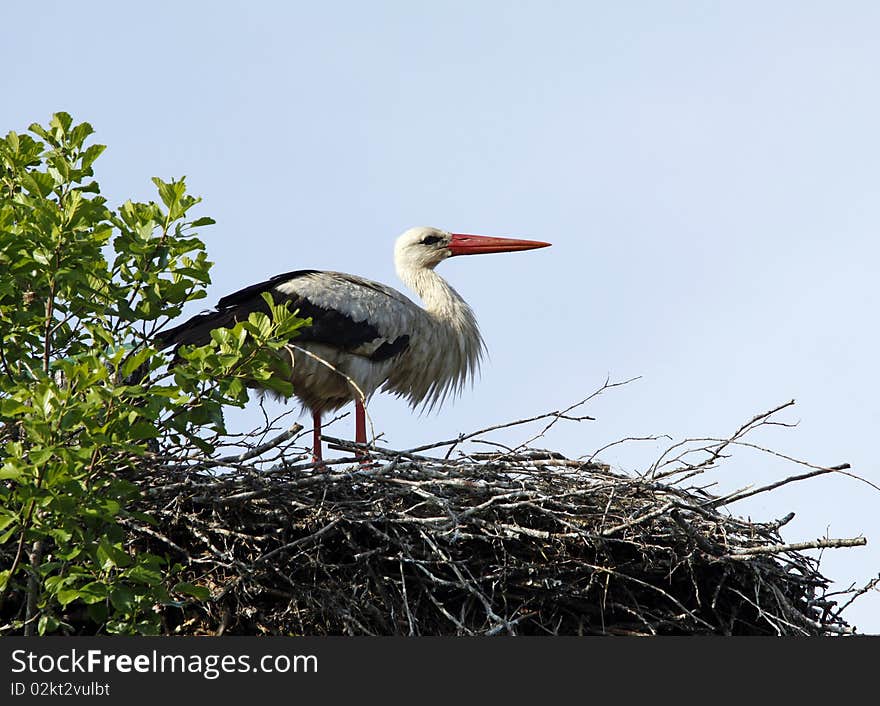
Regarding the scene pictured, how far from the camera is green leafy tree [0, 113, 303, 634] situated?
3900 millimetres

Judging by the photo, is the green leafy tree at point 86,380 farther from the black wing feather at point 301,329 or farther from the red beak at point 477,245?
the red beak at point 477,245

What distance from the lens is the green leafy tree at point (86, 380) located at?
3.90m

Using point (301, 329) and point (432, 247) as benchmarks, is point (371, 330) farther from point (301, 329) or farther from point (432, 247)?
point (432, 247)

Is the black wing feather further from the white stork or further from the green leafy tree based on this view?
the green leafy tree

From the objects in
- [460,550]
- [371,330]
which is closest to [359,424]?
[371,330]

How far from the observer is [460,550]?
4957 mm

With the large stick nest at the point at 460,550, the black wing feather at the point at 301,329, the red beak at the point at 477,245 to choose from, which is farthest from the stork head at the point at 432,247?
the large stick nest at the point at 460,550

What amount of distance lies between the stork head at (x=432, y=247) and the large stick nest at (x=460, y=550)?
303 centimetres

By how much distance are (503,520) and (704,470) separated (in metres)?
0.80

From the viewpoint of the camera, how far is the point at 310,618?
4.86 metres

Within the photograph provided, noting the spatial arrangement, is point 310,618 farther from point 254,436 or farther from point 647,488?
point 647,488

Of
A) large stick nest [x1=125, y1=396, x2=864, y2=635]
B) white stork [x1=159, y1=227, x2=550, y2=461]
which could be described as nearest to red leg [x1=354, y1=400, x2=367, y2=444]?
white stork [x1=159, y1=227, x2=550, y2=461]

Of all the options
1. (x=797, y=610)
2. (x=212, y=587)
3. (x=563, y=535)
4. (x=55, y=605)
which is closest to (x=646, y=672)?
(x=563, y=535)

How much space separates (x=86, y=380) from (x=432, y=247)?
14.2ft
